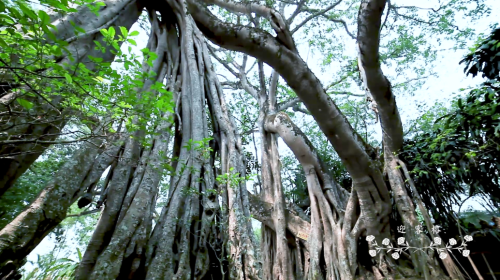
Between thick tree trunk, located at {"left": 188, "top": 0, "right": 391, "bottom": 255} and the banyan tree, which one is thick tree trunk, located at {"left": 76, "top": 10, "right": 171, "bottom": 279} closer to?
the banyan tree

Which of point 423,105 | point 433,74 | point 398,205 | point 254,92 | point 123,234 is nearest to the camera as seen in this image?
point 123,234

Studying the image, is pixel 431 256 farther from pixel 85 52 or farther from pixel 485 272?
pixel 85 52

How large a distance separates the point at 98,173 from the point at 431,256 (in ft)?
9.76

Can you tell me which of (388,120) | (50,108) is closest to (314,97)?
(388,120)

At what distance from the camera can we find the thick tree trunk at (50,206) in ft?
4.71

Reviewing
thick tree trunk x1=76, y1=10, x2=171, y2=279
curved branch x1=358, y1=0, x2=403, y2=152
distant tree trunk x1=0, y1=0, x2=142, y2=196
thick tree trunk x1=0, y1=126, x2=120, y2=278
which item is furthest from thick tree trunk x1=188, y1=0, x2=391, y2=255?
thick tree trunk x1=0, y1=126, x2=120, y2=278

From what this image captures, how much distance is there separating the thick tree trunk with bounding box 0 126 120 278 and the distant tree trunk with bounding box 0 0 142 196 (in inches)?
8.3

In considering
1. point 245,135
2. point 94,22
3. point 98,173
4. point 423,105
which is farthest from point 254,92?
point 98,173

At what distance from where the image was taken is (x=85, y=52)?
2.19 metres

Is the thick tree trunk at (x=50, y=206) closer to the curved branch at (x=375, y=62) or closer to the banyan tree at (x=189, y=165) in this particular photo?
the banyan tree at (x=189, y=165)

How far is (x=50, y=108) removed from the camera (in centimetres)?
160

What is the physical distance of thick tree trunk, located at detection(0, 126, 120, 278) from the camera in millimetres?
1436

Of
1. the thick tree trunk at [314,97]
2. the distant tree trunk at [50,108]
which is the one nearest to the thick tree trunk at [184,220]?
the distant tree trunk at [50,108]

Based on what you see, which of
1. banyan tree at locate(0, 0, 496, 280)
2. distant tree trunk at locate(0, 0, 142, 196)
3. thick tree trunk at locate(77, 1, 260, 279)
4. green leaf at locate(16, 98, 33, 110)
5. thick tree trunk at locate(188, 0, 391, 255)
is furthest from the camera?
thick tree trunk at locate(188, 0, 391, 255)
